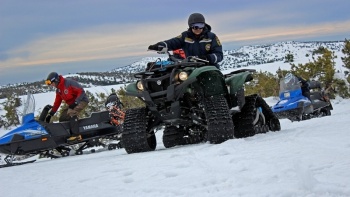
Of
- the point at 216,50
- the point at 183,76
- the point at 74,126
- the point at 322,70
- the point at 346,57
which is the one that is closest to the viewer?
the point at 183,76

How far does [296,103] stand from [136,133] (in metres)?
8.00

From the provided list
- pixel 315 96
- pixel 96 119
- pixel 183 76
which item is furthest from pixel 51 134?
pixel 315 96

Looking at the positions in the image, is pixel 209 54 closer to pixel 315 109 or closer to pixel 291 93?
pixel 291 93

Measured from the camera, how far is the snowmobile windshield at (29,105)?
10.2m

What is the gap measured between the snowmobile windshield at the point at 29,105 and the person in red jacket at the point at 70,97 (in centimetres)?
59

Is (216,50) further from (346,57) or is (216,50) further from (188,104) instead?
(346,57)

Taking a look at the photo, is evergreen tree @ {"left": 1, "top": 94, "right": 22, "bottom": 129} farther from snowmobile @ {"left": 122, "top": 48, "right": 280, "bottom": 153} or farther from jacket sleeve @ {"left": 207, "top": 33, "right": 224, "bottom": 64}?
jacket sleeve @ {"left": 207, "top": 33, "right": 224, "bottom": 64}

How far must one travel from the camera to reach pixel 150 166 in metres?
4.50

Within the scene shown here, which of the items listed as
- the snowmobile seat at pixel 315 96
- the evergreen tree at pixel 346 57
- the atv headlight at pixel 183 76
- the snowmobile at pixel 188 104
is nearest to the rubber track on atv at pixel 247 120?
the snowmobile at pixel 188 104

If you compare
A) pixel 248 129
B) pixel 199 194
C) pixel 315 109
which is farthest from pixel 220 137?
pixel 315 109

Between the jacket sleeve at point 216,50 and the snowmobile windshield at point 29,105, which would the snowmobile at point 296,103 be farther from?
the snowmobile windshield at point 29,105

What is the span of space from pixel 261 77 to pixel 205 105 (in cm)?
3022

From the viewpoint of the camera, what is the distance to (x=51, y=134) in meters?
10.4

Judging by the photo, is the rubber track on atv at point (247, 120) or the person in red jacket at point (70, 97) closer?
the rubber track on atv at point (247, 120)
